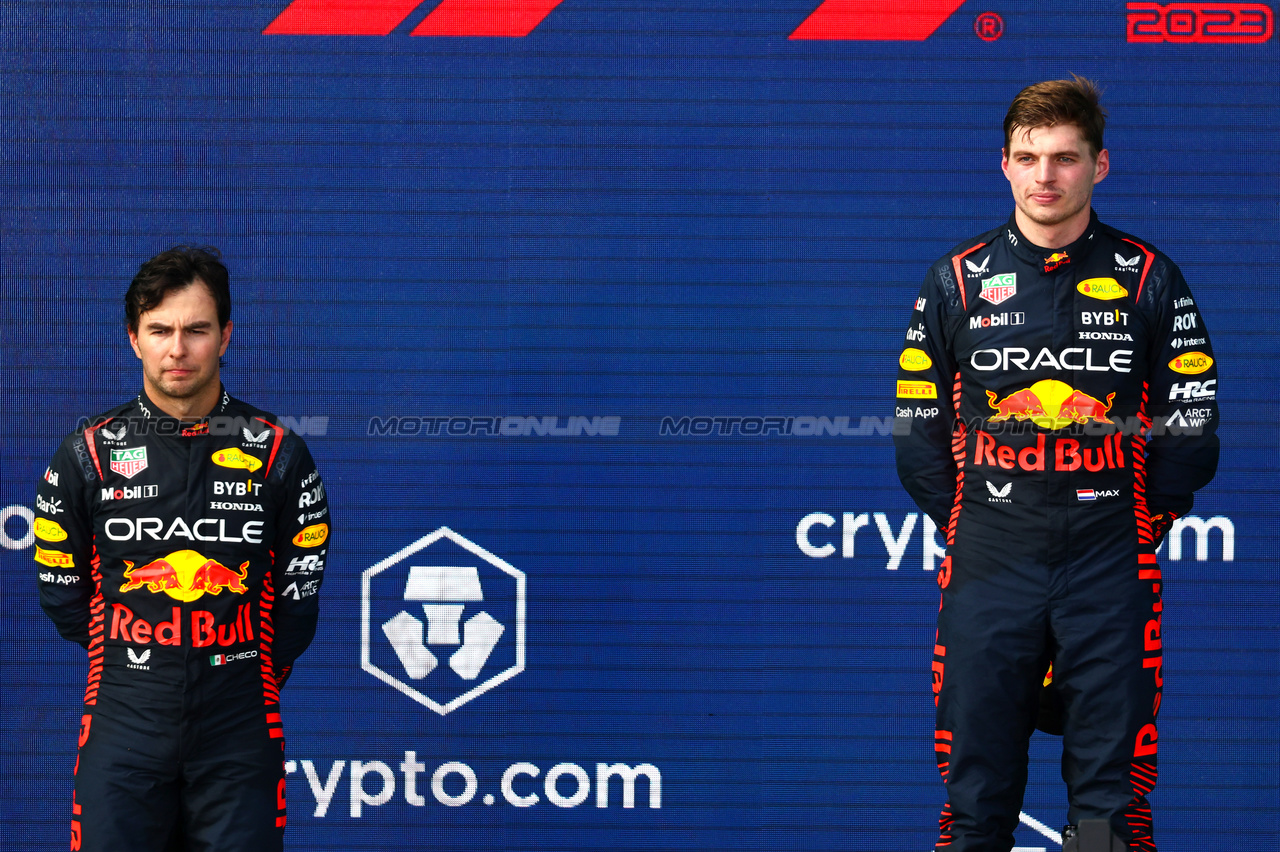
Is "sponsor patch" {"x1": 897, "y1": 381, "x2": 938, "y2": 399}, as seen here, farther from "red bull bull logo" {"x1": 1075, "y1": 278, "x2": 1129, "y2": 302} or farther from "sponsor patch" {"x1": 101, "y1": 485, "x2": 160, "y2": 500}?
"sponsor patch" {"x1": 101, "y1": 485, "x2": 160, "y2": 500}

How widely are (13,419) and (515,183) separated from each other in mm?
1777

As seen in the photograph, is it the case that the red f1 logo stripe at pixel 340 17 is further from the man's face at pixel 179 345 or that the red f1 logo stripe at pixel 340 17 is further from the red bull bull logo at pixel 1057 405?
the red bull bull logo at pixel 1057 405

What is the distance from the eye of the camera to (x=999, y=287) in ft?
9.02

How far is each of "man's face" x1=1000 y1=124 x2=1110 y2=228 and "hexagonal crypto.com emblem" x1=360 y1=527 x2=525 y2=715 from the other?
1.93 meters

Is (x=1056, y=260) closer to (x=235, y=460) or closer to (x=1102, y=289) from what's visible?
(x=1102, y=289)

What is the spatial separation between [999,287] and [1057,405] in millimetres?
313

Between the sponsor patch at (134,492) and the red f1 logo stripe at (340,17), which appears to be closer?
the sponsor patch at (134,492)

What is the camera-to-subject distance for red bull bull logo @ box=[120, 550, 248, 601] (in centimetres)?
259

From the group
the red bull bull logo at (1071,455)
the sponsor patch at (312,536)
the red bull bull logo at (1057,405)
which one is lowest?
the sponsor patch at (312,536)

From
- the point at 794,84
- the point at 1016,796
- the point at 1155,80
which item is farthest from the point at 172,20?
the point at 1016,796

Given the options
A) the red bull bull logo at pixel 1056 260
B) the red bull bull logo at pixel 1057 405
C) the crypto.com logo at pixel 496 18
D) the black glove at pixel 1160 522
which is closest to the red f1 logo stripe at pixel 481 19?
the crypto.com logo at pixel 496 18

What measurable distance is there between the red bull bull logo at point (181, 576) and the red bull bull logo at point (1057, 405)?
1869mm

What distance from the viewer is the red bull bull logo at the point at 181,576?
259 cm

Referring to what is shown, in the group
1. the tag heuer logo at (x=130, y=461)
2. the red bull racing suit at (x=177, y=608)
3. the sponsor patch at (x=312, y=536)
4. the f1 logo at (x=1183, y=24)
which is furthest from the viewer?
the f1 logo at (x=1183, y=24)
